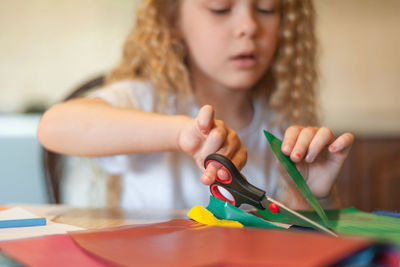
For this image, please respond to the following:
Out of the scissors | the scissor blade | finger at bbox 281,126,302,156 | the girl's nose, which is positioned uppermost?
the girl's nose

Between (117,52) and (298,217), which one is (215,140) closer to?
(298,217)

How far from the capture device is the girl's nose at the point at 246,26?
0.75m

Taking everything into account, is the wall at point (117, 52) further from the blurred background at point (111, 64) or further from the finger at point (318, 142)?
the finger at point (318, 142)

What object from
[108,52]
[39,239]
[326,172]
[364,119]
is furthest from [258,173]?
[108,52]

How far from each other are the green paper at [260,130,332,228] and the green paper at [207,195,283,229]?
42 mm

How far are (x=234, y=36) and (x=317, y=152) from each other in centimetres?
33

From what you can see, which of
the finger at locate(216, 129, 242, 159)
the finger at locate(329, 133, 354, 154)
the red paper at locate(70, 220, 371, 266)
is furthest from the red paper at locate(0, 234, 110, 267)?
the finger at locate(329, 133, 354, 154)

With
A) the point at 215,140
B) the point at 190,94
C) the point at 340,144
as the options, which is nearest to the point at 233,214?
the point at 215,140

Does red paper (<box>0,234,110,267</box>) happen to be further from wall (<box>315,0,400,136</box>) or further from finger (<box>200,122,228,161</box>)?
wall (<box>315,0,400,136</box>)

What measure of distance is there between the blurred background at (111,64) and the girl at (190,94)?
3.19ft

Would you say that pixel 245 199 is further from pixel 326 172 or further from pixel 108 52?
pixel 108 52

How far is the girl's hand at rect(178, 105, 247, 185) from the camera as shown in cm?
46

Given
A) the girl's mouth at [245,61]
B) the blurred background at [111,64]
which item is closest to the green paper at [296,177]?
the girl's mouth at [245,61]

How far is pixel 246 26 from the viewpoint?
748mm
